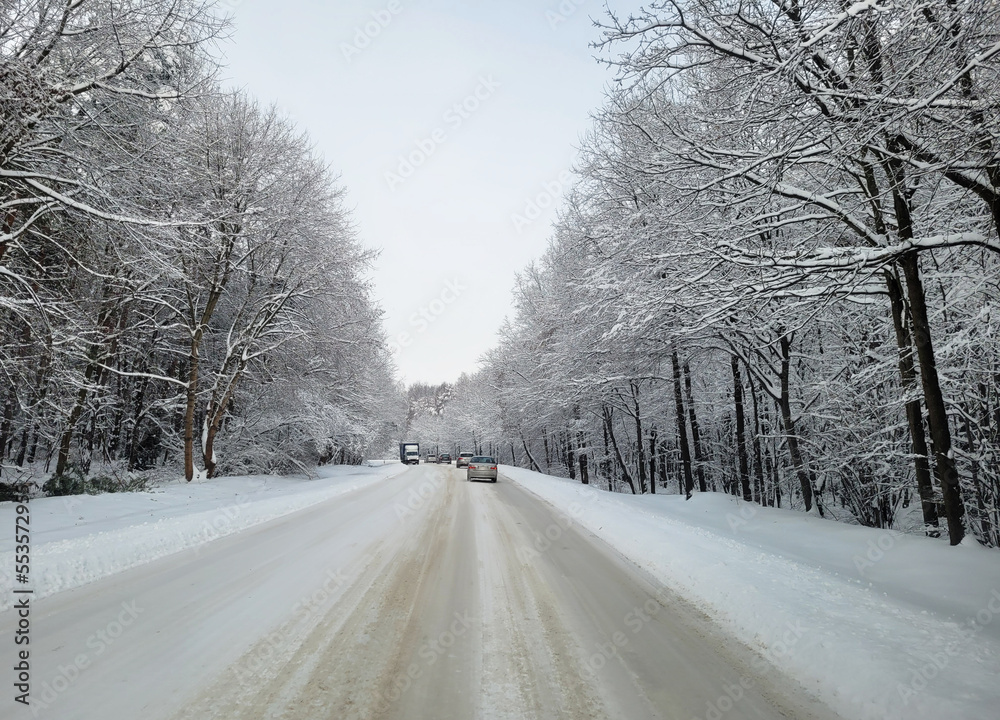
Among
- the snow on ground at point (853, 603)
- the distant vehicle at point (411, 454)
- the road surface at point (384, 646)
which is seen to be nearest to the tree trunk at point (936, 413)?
the snow on ground at point (853, 603)

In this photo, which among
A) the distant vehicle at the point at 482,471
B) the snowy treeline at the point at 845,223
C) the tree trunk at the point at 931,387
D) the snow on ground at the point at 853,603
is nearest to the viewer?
the snow on ground at the point at 853,603

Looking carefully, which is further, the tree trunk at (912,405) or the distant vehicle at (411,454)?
the distant vehicle at (411,454)

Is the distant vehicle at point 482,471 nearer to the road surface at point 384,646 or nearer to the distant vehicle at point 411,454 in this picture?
the road surface at point 384,646

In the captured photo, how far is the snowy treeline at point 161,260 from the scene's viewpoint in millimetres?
7969

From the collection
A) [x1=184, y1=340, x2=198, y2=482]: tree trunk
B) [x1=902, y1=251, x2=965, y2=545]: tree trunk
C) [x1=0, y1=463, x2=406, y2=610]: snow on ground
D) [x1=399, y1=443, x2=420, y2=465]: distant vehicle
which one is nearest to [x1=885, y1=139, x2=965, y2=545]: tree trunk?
[x1=902, y1=251, x2=965, y2=545]: tree trunk

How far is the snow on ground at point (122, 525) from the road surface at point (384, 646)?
49cm

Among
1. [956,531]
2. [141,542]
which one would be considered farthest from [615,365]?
[141,542]

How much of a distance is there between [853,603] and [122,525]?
1079 cm

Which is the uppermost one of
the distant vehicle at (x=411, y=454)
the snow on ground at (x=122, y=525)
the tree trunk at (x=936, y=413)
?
the tree trunk at (x=936, y=413)

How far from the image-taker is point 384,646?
3.87 m

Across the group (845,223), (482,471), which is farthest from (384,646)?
(482,471)

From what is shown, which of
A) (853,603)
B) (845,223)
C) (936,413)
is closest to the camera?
(853,603)

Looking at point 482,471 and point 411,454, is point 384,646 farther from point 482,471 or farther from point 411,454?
point 411,454

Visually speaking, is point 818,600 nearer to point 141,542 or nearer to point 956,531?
point 956,531
